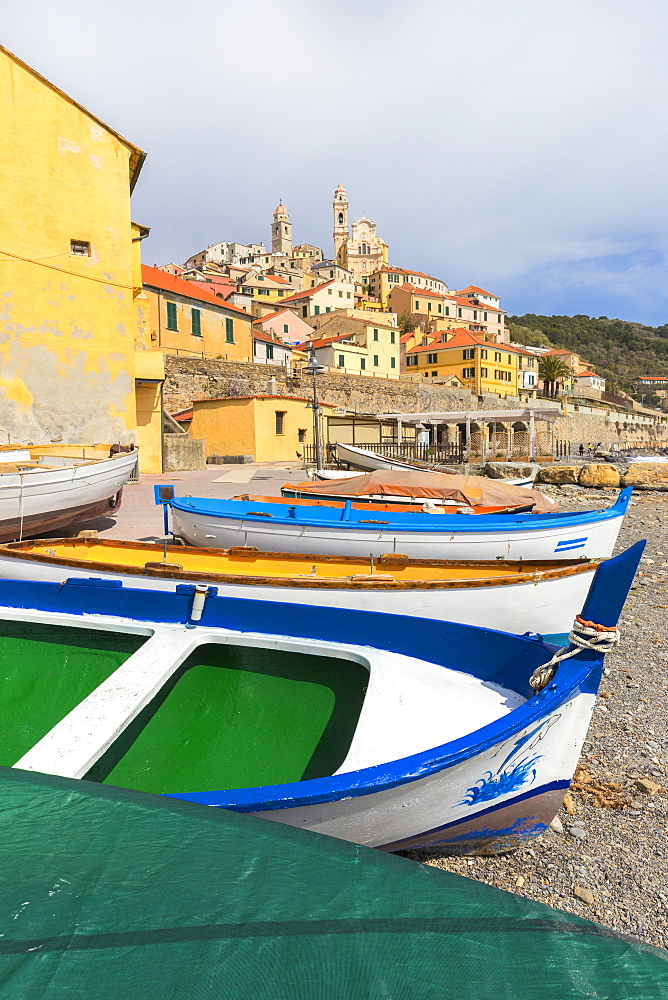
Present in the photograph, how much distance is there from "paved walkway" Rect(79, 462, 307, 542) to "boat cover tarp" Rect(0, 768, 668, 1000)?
8433 mm

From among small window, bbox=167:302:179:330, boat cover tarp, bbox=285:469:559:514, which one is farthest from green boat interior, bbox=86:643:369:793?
small window, bbox=167:302:179:330

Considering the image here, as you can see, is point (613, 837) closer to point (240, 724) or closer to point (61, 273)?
point (240, 724)

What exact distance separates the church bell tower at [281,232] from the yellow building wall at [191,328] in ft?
341

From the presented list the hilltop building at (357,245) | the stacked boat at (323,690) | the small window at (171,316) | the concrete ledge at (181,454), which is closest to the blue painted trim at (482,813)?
the stacked boat at (323,690)

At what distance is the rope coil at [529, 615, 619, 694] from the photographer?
272cm

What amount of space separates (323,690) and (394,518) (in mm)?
4694

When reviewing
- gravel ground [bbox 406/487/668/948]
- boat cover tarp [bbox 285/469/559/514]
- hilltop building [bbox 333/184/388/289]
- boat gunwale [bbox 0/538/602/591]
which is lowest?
gravel ground [bbox 406/487/668/948]

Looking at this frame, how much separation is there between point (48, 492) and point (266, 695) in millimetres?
6464

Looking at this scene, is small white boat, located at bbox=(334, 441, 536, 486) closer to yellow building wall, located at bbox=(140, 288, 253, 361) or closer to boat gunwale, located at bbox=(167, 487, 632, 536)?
boat gunwale, located at bbox=(167, 487, 632, 536)

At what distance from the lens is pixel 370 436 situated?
26.8m

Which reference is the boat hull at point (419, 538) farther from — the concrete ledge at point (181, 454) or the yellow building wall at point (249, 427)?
the yellow building wall at point (249, 427)

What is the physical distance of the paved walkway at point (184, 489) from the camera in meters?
10.3

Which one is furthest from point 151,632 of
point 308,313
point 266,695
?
point 308,313

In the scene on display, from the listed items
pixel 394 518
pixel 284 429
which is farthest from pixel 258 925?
pixel 284 429
